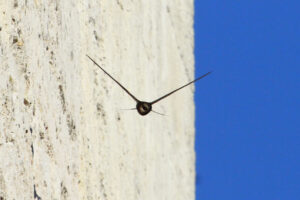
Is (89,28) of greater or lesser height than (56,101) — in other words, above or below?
above

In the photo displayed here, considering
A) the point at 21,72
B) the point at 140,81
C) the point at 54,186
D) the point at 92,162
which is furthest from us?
the point at 140,81

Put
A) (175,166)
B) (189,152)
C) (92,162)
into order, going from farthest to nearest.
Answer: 1. (189,152)
2. (175,166)
3. (92,162)

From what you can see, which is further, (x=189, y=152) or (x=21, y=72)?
(x=189, y=152)

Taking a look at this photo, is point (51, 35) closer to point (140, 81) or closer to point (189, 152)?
point (140, 81)

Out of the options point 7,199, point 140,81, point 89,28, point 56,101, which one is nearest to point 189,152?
point 140,81

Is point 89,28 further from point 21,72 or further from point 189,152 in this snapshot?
point 189,152

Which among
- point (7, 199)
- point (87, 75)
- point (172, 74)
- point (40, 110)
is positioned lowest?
point (7, 199)

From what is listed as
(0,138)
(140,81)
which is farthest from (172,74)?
(0,138)
